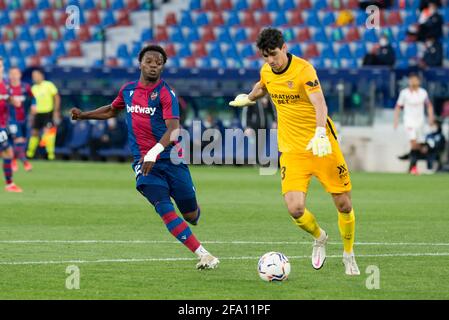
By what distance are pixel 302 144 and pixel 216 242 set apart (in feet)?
9.55

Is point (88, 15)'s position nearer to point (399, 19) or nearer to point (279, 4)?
point (279, 4)

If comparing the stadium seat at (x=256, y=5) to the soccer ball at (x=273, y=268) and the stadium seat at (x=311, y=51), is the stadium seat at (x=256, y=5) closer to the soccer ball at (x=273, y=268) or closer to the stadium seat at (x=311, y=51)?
the stadium seat at (x=311, y=51)

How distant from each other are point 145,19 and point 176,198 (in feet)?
80.2

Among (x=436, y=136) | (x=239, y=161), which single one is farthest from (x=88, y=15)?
(x=436, y=136)

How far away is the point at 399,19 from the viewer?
31109 mm

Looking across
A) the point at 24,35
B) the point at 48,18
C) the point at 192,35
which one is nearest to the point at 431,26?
the point at 192,35

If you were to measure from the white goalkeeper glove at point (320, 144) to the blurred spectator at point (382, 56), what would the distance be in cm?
1771

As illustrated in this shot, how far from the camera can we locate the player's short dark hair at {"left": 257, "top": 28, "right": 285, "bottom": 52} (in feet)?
34.1

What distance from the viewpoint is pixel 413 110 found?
25.7 meters

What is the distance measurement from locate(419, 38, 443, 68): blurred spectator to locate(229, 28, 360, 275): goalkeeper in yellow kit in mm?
17418

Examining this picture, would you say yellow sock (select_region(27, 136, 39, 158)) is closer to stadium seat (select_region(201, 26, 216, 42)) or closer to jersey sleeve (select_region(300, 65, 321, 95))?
stadium seat (select_region(201, 26, 216, 42))

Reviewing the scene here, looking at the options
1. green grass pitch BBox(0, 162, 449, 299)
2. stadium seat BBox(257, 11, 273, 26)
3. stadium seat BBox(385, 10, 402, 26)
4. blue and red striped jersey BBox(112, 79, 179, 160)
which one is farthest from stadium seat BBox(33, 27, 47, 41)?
blue and red striped jersey BBox(112, 79, 179, 160)

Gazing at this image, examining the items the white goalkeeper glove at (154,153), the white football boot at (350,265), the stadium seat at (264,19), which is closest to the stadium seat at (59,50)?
the stadium seat at (264,19)

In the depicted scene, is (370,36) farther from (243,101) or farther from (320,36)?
(243,101)
